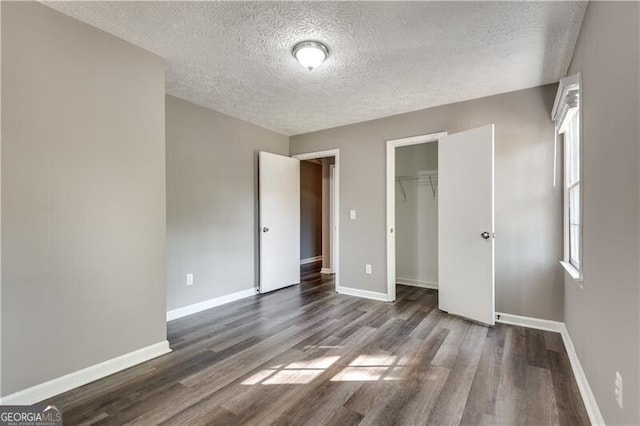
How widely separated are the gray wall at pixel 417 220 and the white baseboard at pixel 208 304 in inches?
95.3

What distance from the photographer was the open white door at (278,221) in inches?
162

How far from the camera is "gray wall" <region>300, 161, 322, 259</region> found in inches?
256

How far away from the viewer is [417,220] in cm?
458

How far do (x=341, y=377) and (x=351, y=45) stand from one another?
Result: 2407mm

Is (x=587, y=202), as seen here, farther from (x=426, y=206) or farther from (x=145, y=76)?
(x=145, y=76)

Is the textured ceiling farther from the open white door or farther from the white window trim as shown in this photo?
the open white door

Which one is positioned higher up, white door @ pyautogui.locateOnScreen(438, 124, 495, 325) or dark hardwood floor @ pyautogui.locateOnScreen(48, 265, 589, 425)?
white door @ pyautogui.locateOnScreen(438, 124, 495, 325)

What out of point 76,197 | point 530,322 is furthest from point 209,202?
point 530,322

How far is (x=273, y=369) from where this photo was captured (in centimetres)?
214

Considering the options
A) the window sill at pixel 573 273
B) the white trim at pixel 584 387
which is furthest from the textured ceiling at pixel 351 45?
the white trim at pixel 584 387

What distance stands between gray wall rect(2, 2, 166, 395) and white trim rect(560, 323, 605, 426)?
2.88m

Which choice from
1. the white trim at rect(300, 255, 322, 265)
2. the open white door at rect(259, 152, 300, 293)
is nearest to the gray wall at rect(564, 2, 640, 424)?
the open white door at rect(259, 152, 300, 293)

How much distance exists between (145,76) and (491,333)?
12.3 ft

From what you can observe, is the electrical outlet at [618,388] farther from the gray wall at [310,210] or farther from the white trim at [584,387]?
the gray wall at [310,210]
